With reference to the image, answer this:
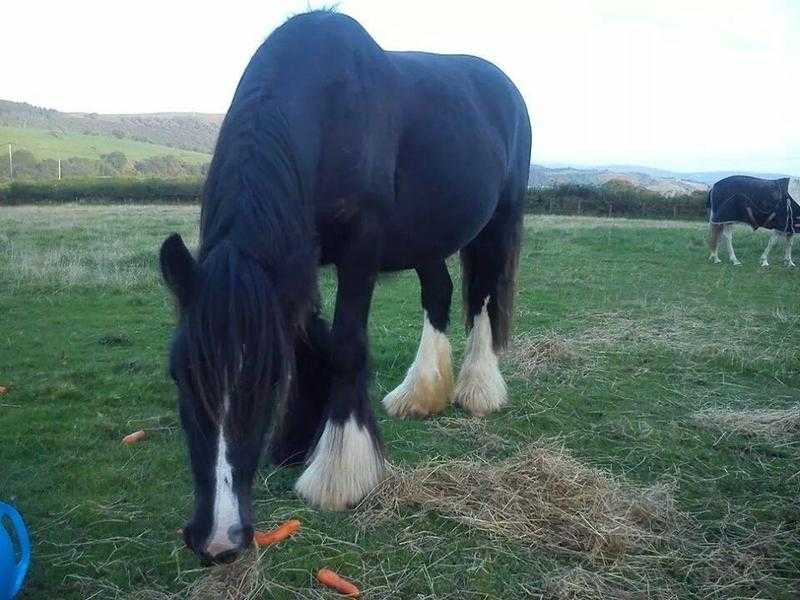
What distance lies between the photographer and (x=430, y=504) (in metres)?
3.30

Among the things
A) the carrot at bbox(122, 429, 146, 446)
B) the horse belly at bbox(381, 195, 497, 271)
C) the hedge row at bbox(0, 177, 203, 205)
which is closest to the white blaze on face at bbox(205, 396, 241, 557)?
the horse belly at bbox(381, 195, 497, 271)

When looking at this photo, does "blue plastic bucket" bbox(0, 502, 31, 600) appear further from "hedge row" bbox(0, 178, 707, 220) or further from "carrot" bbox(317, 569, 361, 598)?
"hedge row" bbox(0, 178, 707, 220)

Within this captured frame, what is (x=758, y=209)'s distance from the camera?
14367 millimetres

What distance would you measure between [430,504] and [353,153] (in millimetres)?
1821

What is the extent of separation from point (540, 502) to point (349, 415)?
3.61 ft

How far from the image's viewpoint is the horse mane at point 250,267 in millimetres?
2164

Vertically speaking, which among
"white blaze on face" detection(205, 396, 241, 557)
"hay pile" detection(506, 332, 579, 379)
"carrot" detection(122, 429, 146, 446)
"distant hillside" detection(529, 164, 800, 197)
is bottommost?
"carrot" detection(122, 429, 146, 446)

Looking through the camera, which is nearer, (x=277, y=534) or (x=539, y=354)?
(x=277, y=534)

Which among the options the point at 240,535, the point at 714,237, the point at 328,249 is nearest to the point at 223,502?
the point at 240,535

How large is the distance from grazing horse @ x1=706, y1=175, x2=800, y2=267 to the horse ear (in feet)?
45.5

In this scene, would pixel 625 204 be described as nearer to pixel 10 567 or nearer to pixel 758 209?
pixel 758 209

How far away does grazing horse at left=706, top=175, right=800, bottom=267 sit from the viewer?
1401 centimetres

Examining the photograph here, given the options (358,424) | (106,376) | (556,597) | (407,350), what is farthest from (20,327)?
(556,597)

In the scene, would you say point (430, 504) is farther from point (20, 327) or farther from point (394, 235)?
point (20, 327)
